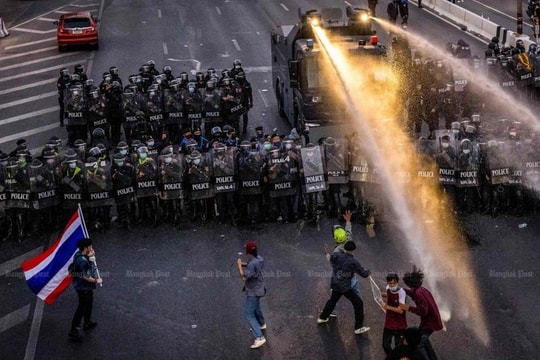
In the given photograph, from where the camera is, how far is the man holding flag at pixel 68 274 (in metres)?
13.7

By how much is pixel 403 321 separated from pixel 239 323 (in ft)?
10.3

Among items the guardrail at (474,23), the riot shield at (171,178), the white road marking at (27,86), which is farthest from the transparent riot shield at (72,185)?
the guardrail at (474,23)

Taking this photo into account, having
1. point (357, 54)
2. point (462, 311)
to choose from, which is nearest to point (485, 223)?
point (462, 311)

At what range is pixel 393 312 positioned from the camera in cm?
1229

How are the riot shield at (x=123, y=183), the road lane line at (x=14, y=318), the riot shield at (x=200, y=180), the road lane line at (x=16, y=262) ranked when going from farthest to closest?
the riot shield at (x=200, y=180), the riot shield at (x=123, y=183), the road lane line at (x=16, y=262), the road lane line at (x=14, y=318)

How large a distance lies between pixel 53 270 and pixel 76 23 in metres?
24.4

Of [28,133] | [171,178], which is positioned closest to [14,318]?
[171,178]

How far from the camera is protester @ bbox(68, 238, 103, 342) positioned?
1365 cm

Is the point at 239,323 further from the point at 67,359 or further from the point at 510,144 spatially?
the point at 510,144

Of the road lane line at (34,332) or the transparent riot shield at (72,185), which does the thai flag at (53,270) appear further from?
the transparent riot shield at (72,185)

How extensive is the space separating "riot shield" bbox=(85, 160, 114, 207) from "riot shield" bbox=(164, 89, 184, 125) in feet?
18.1

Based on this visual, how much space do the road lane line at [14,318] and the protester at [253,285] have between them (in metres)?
3.98

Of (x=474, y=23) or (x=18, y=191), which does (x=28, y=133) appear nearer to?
(x=18, y=191)

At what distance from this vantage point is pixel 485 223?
18125 mm
